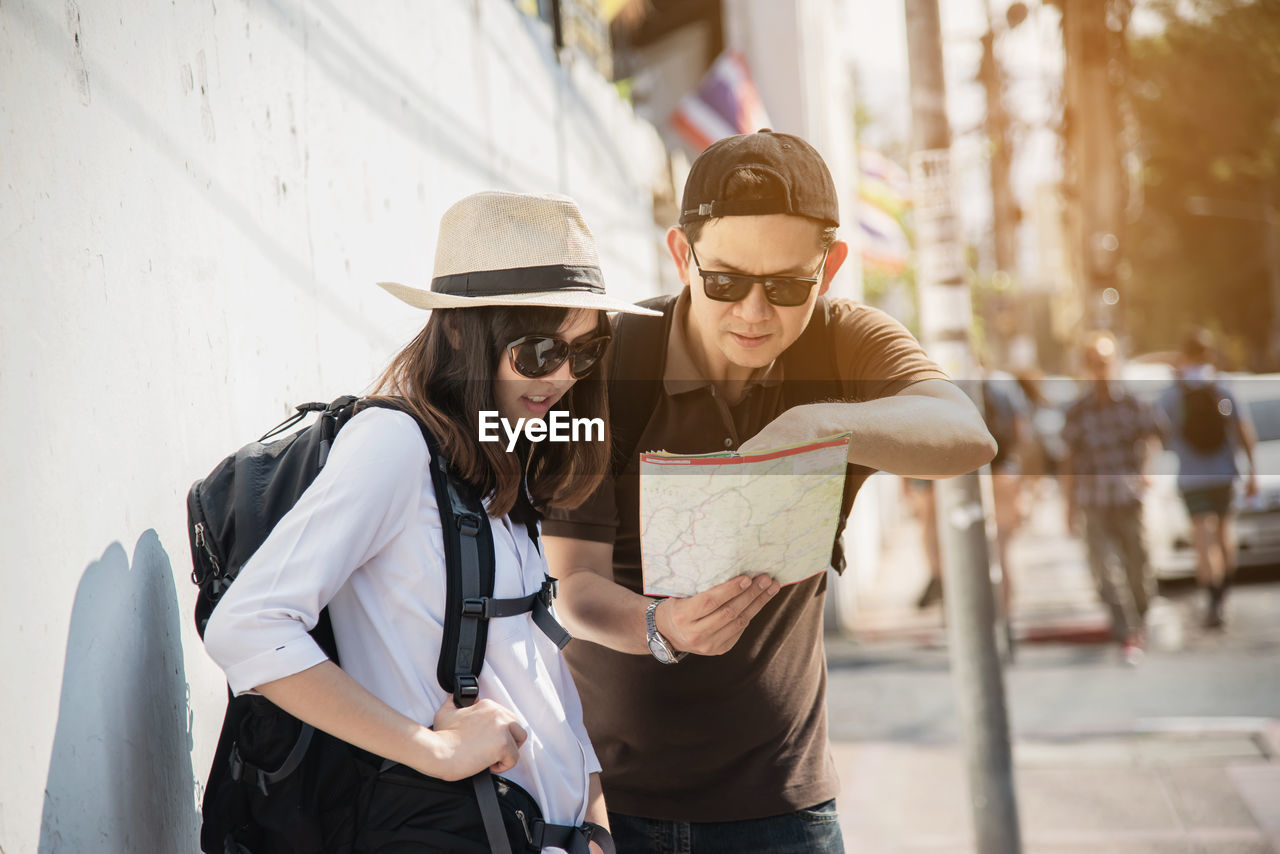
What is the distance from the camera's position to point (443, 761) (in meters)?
1.60

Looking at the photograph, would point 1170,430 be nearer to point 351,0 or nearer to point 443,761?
point 351,0

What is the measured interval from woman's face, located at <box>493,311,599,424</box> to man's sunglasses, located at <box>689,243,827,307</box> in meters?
0.25

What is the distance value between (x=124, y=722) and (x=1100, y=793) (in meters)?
4.71

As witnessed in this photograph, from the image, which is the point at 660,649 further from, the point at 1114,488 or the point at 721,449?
the point at 1114,488

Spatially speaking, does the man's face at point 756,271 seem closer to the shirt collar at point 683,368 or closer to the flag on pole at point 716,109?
the shirt collar at point 683,368

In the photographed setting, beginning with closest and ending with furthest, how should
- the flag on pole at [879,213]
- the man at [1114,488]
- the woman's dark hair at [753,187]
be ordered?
1. the woman's dark hair at [753,187]
2. the man at [1114,488]
3. the flag on pole at [879,213]

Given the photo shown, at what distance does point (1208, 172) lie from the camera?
29516mm

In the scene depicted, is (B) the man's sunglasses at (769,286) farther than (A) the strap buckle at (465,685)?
Yes

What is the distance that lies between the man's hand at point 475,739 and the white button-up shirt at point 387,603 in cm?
4

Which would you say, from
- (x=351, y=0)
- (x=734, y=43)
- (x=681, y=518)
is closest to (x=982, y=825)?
(x=681, y=518)

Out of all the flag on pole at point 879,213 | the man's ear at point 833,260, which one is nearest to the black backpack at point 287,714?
the man's ear at point 833,260

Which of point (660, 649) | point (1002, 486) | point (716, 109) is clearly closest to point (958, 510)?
point (660, 649)

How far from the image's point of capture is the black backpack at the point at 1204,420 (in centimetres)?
849

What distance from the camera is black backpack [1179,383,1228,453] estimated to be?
27.9ft
